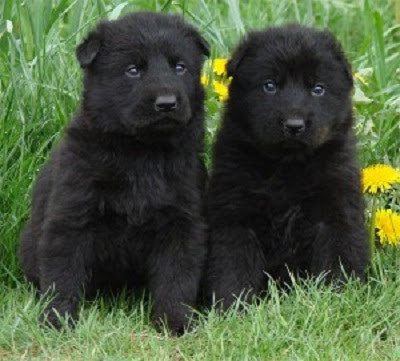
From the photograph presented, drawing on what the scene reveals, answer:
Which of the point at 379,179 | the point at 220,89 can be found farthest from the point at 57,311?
the point at 220,89

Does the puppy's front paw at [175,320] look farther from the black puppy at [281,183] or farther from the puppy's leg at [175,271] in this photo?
the black puppy at [281,183]

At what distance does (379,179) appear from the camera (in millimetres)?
5844

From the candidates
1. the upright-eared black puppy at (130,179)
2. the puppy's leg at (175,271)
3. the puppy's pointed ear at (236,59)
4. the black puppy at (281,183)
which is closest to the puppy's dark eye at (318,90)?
the black puppy at (281,183)

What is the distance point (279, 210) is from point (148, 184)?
0.67m

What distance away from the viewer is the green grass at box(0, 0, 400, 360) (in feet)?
16.7

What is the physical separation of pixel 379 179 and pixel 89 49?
1.60 m

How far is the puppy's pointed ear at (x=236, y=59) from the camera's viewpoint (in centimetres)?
564

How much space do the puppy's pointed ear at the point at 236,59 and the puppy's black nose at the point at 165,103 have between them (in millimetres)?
562

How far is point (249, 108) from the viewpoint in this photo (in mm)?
5625

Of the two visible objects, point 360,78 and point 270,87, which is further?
point 360,78

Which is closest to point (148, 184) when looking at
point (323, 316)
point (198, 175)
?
point (198, 175)

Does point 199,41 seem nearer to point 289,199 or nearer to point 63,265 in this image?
point 289,199

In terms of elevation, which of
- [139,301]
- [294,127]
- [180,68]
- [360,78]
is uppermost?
[180,68]

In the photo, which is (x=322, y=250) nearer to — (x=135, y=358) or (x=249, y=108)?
(x=249, y=108)
